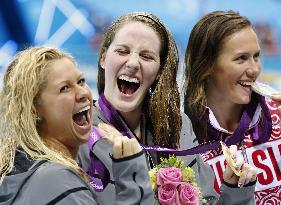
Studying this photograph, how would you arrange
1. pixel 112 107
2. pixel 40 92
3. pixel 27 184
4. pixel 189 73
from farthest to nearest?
pixel 189 73 < pixel 112 107 < pixel 40 92 < pixel 27 184

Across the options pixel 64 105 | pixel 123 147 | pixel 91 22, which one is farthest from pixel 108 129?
pixel 91 22

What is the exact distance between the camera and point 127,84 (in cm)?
256

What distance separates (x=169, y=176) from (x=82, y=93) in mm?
464

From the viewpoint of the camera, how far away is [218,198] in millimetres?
2545

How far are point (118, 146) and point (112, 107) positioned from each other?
1.58 ft

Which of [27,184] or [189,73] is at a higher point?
[27,184]

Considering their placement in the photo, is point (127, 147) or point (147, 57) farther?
point (147, 57)

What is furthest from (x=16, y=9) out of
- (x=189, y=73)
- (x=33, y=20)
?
(x=189, y=73)

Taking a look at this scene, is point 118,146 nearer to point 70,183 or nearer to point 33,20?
point 70,183

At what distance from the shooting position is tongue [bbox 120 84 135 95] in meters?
2.52

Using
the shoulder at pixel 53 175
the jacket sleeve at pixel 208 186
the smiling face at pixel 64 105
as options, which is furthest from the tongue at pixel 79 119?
the jacket sleeve at pixel 208 186

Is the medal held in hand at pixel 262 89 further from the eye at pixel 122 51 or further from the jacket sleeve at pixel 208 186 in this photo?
the eye at pixel 122 51

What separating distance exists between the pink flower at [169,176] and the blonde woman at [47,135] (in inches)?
6.5

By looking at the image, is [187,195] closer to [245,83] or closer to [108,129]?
[108,129]
